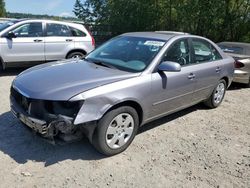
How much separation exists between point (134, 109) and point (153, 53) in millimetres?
966

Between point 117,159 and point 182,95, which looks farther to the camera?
point 182,95

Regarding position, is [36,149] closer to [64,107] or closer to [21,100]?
[21,100]

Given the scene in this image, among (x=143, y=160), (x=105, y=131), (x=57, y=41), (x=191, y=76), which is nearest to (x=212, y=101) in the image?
(x=191, y=76)

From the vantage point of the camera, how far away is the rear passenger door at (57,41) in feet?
27.7

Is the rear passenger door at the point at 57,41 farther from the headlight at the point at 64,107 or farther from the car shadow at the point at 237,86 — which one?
the headlight at the point at 64,107

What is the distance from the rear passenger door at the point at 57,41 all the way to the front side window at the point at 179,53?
4694 mm

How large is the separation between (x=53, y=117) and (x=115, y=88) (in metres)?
0.86

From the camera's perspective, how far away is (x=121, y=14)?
17906 mm

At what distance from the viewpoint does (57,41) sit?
8555mm

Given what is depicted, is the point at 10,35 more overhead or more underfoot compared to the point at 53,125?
more overhead

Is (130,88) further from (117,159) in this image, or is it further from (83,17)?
(83,17)

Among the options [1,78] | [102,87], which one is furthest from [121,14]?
[102,87]

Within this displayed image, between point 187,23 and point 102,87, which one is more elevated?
point 187,23

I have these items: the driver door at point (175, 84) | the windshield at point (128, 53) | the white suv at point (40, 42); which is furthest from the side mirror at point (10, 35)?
the driver door at point (175, 84)
